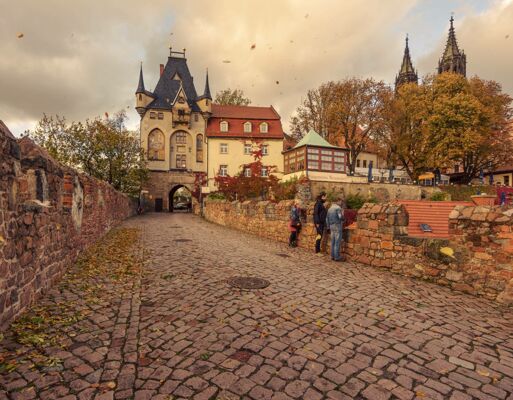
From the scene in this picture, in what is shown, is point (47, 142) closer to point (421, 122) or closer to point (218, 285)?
point (218, 285)

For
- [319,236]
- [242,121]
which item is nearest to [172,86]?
[242,121]

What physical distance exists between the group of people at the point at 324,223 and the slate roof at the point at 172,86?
38161 mm

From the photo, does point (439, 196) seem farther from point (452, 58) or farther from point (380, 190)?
point (452, 58)

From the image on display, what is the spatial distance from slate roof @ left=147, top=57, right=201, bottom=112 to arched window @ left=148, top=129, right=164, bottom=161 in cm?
388

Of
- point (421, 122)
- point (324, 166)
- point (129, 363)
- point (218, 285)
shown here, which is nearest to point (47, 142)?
point (324, 166)

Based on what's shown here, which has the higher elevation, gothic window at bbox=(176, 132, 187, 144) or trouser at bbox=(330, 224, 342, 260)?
gothic window at bbox=(176, 132, 187, 144)

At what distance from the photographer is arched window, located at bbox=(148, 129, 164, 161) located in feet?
143

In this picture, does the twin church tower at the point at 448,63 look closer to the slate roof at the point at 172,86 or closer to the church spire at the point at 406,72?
the church spire at the point at 406,72

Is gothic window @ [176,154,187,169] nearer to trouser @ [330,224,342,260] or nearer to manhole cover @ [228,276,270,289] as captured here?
trouser @ [330,224,342,260]

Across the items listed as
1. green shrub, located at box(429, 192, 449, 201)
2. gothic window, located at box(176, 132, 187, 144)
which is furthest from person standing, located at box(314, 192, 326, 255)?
gothic window, located at box(176, 132, 187, 144)

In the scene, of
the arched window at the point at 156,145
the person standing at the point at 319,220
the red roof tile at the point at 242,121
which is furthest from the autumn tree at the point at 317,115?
the person standing at the point at 319,220

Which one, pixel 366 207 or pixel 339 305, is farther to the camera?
pixel 366 207

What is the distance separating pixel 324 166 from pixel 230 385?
32.2 metres

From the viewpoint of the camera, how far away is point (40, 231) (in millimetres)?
4824
